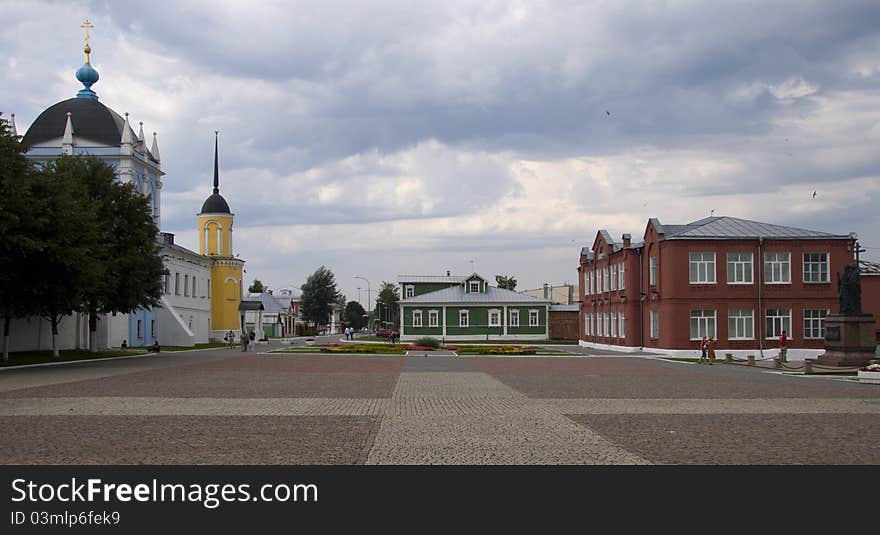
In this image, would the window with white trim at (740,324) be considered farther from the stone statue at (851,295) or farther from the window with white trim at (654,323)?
the stone statue at (851,295)

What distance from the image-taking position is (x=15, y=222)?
2848 centimetres

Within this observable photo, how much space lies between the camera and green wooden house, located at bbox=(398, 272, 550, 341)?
3022 inches

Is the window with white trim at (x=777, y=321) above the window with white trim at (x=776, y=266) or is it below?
below

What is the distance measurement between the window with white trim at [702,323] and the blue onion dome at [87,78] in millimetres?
43649

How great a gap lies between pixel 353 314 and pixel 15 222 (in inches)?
4746

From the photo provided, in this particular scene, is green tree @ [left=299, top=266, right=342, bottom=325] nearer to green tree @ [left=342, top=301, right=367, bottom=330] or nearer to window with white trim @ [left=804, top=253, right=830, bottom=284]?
green tree @ [left=342, top=301, right=367, bottom=330]

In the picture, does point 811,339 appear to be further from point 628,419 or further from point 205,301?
point 205,301

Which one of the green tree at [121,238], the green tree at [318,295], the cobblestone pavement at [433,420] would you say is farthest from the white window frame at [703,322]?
the green tree at [318,295]

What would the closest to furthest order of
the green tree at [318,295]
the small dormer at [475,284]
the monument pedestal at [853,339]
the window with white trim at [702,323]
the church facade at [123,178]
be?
1. the monument pedestal at [853,339]
2. the window with white trim at [702,323]
3. the church facade at [123,178]
4. the small dormer at [475,284]
5. the green tree at [318,295]

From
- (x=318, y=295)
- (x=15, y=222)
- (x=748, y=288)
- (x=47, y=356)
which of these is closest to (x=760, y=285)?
(x=748, y=288)

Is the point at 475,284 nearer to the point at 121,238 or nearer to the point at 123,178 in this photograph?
the point at 123,178

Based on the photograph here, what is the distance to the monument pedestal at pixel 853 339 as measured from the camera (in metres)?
31.7
